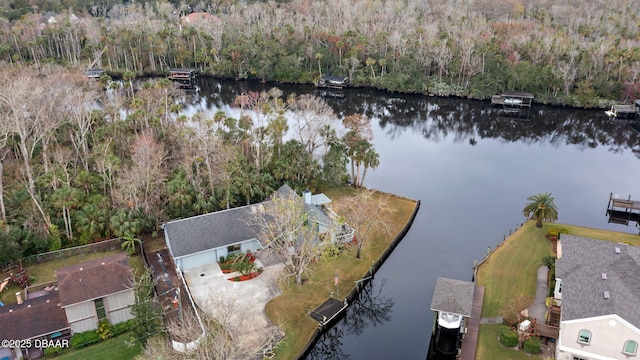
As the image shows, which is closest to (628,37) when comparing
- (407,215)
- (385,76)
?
(385,76)

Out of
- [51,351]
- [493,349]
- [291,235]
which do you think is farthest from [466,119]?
[51,351]

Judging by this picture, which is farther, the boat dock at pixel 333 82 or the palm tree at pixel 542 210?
the boat dock at pixel 333 82

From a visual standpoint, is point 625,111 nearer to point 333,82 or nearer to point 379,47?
point 379,47

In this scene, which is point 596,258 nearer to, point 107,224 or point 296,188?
point 296,188

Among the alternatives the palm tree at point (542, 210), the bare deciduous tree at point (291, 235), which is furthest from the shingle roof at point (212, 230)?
the palm tree at point (542, 210)

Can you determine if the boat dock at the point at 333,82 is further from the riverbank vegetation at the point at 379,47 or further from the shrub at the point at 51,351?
the shrub at the point at 51,351

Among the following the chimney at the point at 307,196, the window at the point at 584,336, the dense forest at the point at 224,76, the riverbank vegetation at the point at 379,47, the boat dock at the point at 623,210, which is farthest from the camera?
the riverbank vegetation at the point at 379,47
